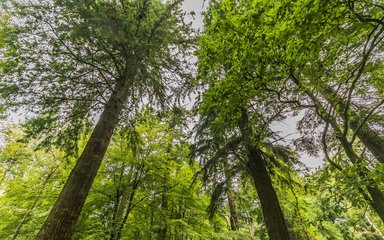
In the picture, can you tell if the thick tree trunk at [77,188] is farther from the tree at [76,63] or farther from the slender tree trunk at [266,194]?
the slender tree trunk at [266,194]

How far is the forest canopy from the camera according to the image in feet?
10.2

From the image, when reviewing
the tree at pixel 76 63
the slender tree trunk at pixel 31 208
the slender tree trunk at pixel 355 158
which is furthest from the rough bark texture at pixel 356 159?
the slender tree trunk at pixel 31 208

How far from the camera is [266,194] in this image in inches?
202

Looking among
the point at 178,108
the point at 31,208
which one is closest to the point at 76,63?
the point at 178,108

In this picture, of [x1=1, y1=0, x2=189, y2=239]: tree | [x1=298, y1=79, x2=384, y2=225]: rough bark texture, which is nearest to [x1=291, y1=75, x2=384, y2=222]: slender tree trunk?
[x1=298, y1=79, x2=384, y2=225]: rough bark texture

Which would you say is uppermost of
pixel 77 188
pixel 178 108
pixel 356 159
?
pixel 178 108

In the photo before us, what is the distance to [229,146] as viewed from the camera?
584cm

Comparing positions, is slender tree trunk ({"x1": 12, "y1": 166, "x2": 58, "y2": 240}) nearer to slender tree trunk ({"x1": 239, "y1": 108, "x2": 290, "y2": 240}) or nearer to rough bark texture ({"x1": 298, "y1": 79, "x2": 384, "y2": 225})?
slender tree trunk ({"x1": 239, "y1": 108, "x2": 290, "y2": 240})

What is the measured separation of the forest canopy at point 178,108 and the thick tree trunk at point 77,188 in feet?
0.07

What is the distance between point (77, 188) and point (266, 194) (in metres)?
4.34

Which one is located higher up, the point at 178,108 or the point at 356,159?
the point at 178,108

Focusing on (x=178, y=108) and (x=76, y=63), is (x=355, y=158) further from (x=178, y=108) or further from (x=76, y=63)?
(x=76, y=63)

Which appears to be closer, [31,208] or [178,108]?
[31,208]

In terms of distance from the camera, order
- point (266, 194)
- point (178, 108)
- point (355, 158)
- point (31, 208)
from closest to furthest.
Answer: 1. point (355, 158)
2. point (266, 194)
3. point (31, 208)
4. point (178, 108)
